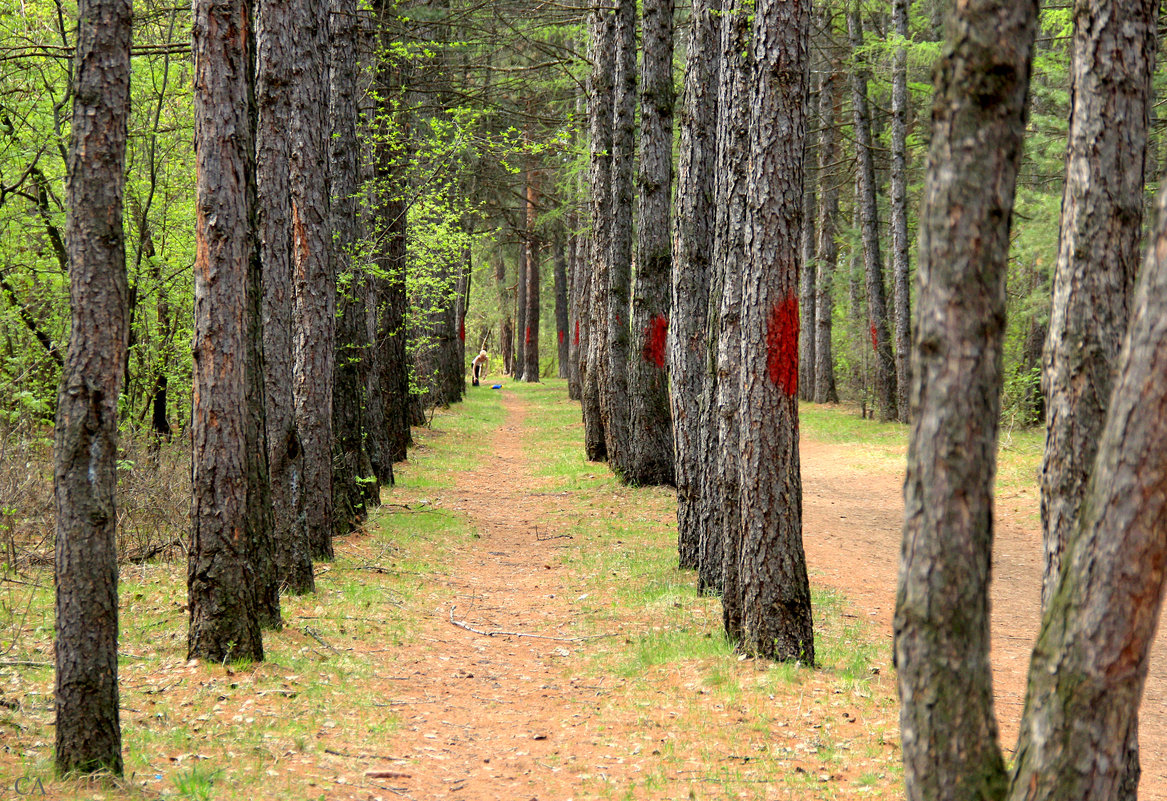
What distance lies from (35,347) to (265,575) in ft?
19.2

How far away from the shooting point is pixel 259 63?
8125mm

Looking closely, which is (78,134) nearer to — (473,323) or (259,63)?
(259,63)

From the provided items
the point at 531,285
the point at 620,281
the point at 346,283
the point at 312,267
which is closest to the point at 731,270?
the point at 312,267

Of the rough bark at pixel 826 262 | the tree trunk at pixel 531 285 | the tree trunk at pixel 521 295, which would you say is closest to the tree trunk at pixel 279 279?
the tree trunk at pixel 531 285

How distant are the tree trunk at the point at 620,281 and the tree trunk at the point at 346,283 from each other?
16.3 ft

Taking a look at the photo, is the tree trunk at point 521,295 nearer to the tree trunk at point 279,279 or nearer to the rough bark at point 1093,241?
the tree trunk at point 279,279

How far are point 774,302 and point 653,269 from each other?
7325 mm

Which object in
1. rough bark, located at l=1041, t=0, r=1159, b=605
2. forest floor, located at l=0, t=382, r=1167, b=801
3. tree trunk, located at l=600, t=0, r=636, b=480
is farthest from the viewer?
tree trunk, located at l=600, t=0, r=636, b=480

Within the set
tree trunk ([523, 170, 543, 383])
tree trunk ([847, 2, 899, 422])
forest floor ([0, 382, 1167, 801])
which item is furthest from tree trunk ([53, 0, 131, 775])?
tree trunk ([523, 170, 543, 383])

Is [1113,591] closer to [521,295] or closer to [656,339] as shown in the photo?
[656,339]

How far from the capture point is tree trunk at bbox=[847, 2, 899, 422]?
22.6 metres

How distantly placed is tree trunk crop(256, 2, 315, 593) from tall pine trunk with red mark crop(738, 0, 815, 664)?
12.8ft

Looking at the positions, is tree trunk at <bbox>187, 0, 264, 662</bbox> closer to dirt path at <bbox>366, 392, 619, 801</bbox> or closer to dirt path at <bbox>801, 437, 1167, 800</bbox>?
dirt path at <bbox>366, 392, 619, 801</bbox>

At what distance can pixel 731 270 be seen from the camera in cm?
724
